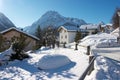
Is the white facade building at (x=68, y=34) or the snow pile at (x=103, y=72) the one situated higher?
the white facade building at (x=68, y=34)

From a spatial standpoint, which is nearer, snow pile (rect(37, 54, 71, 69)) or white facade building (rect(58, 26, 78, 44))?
snow pile (rect(37, 54, 71, 69))

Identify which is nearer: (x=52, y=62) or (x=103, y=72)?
(x=103, y=72)

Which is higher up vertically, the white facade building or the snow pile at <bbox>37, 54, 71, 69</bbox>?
the white facade building

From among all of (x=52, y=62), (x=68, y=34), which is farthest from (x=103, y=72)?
(x=68, y=34)

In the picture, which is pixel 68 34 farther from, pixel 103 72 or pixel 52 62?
pixel 103 72

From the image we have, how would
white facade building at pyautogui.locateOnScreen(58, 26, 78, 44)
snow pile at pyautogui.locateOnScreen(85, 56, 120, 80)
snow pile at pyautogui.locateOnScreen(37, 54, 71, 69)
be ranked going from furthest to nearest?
white facade building at pyautogui.locateOnScreen(58, 26, 78, 44) < snow pile at pyautogui.locateOnScreen(37, 54, 71, 69) < snow pile at pyautogui.locateOnScreen(85, 56, 120, 80)

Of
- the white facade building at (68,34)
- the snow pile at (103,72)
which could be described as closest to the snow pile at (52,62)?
the snow pile at (103,72)

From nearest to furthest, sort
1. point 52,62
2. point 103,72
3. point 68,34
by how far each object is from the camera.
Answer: point 103,72 < point 52,62 < point 68,34

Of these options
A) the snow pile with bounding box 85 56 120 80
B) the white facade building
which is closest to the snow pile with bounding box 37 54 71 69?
the snow pile with bounding box 85 56 120 80

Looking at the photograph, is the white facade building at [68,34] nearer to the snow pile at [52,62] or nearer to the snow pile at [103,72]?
the snow pile at [52,62]

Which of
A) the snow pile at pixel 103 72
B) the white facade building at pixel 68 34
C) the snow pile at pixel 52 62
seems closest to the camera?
the snow pile at pixel 103 72

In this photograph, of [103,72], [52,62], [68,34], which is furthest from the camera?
[68,34]

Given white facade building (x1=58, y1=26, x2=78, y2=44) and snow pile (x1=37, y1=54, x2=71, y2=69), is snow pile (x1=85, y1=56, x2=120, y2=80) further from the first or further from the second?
white facade building (x1=58, y1=26, x2=78, y2=44)

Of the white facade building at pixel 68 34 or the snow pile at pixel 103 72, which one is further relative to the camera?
the white facade building at pixel 68 34
